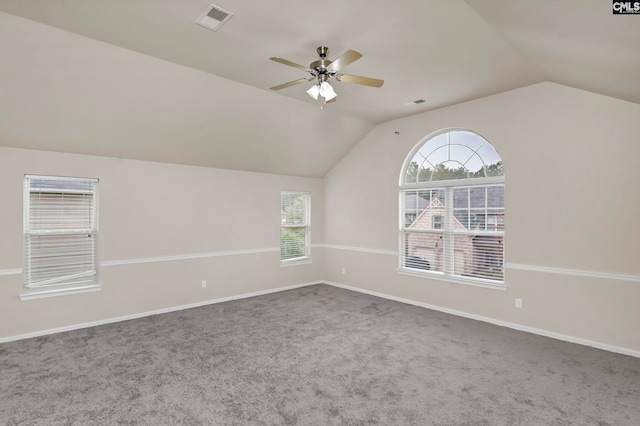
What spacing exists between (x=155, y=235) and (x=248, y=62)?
2992 millimetres

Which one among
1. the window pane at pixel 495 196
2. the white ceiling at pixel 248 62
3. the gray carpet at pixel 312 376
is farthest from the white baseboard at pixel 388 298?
the white ceiling at pixel 248 62

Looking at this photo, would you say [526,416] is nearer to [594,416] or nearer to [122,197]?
[594,416]

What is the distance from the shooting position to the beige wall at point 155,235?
3904mm

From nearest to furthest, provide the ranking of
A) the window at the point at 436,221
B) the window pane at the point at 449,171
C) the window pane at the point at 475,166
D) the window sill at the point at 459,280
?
the window sill at the point at 459,280 → the window pane at the point at 475,166 → the window pane at the point at 449,171 → the window at the point at 436,221

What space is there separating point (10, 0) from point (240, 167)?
140 inches

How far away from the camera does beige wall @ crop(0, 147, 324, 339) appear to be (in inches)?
154

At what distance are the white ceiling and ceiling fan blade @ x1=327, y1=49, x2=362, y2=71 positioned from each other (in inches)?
11.9

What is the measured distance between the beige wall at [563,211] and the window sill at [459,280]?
0.06 m

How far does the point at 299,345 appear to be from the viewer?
3.71 m

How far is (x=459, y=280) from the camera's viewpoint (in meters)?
4.79

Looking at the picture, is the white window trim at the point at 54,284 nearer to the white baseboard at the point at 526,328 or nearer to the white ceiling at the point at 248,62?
the white ceiling at the point at 248,62

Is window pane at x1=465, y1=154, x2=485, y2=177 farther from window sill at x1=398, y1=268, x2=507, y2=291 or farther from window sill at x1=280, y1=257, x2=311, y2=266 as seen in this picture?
window sill at x1=280, y1=257, x2=311, y2=266

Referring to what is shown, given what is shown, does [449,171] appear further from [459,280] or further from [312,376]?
[312,376]

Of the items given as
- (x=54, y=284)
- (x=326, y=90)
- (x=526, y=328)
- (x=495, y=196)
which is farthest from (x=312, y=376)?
(x=54, y=284)
